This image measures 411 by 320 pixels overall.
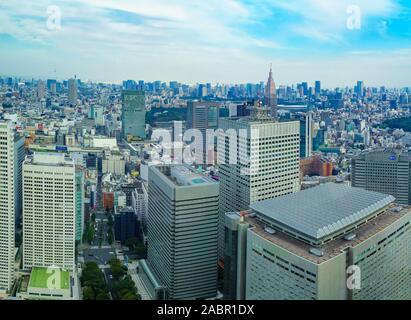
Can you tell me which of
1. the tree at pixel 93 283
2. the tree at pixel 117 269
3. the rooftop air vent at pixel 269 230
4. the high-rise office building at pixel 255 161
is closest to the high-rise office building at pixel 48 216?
the tree at pixel 93 283

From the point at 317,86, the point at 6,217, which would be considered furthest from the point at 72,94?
the point at 6,217

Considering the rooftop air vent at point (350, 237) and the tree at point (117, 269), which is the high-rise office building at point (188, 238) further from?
the rooftop air vent at point (350, 237)

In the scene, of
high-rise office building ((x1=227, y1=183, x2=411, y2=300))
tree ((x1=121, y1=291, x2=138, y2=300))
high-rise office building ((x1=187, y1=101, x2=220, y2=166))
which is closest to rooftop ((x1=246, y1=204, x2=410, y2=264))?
high-rise office building ((x1=227, y1=183, x2=411, y2=300))

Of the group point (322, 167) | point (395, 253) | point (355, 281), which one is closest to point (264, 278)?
point (355, 281)

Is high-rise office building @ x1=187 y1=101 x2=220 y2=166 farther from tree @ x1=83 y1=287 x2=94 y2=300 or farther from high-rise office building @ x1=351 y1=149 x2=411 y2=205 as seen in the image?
tree @ x1=83 y1=287 x2=94 y2=300
